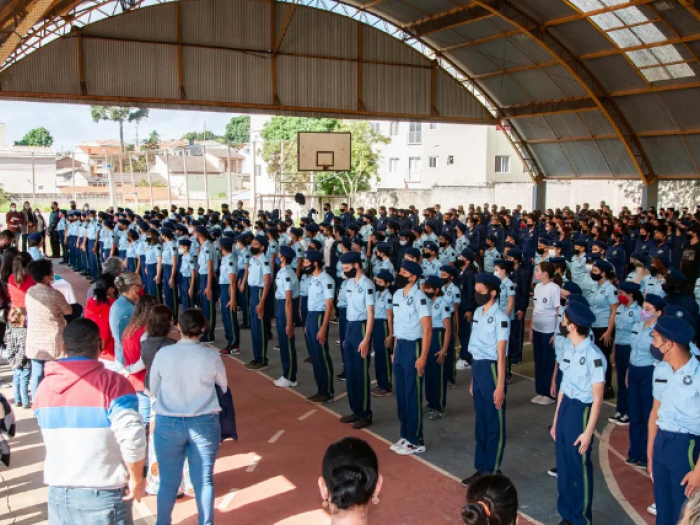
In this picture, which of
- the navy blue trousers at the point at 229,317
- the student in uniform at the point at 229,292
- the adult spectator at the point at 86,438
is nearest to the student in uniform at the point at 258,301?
the student in uniform at the point at 229,292

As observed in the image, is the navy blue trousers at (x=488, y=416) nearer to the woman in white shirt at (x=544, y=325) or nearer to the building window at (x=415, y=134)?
the woman in white shirt at (x=544, y=325)

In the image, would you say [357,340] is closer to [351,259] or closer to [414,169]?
[351,259]

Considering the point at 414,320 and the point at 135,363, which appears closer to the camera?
the point at 135,363

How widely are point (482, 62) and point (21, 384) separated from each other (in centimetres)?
1792

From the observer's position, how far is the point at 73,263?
16.8 metres

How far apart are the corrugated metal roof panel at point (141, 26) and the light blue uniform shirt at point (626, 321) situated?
49.0 ft

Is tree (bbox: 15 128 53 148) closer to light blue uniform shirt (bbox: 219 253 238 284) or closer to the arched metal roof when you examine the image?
the arched metal roof

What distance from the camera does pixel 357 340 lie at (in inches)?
251

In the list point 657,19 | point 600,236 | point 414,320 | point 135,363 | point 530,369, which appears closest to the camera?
point 135,363

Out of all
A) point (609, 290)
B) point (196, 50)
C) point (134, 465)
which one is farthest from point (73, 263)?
point (134, 465)

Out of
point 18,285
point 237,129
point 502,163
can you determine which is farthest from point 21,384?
point 237,129

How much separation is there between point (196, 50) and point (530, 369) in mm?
13288

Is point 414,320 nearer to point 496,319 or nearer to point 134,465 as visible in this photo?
point 496,319

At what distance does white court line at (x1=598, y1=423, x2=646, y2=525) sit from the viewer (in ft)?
15.5
